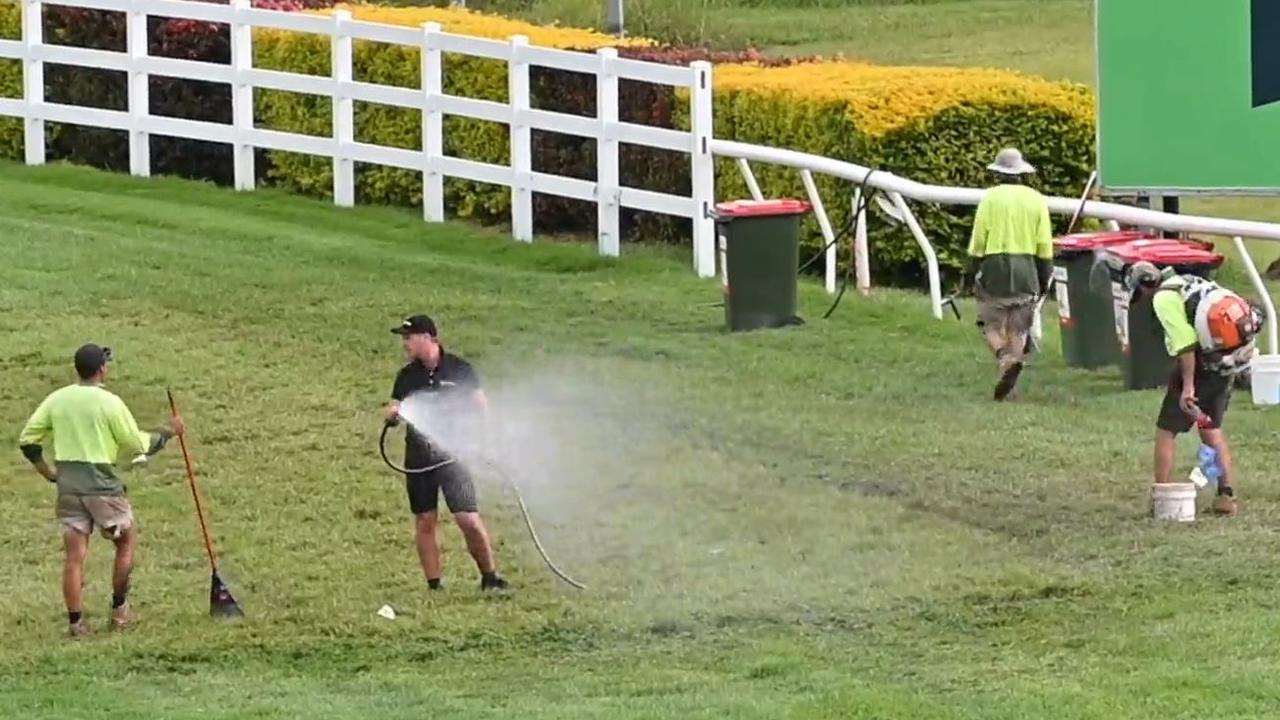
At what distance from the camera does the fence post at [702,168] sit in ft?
61.8

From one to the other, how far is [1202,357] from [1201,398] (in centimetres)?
21

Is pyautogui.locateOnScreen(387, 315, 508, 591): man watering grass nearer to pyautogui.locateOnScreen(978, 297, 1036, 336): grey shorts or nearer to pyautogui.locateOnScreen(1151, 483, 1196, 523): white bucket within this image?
pyautogui.locateOnScreen(1151, 483, 1196, 523): white bucket

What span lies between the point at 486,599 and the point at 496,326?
18.2ft

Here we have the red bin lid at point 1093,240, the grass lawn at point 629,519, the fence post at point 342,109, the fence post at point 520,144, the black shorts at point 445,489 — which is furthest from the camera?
the fence post at point 342,109

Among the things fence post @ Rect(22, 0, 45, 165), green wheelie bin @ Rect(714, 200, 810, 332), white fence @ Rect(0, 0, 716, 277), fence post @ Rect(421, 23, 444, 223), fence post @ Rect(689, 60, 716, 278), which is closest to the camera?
green wheelie bin @ Rect(714, 200, 810, 332)

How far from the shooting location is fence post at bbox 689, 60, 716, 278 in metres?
18.8

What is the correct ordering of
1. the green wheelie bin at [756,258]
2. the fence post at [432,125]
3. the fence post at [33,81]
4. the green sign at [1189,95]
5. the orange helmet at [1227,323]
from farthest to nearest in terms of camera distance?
the fence post at [33,81], the fence post at [432,125], the green wheelie bin at [756,258], the green sign at [1189,95], the orange helmet at [1227,323]

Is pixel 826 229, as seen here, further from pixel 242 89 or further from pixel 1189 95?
pixel 242 89

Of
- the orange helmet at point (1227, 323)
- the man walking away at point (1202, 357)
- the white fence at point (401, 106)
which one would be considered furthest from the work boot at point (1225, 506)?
the white fence at point (401, 106)

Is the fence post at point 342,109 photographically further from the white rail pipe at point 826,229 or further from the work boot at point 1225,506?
the work boot at point 1225,506

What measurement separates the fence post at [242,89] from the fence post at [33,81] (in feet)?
7.42

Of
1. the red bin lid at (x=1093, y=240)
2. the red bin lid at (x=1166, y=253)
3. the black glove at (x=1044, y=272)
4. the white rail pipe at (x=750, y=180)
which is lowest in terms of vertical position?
the black glove at (x=1044, y=272)

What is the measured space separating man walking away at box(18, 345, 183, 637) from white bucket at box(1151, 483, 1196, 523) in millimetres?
4636

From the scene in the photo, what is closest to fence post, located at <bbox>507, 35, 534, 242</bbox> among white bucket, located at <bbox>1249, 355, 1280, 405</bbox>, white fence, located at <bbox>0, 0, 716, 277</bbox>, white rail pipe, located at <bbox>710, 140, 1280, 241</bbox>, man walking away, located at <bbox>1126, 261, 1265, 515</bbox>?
white fence, located at <bbox>0, 0, 716, 277</bbox>
